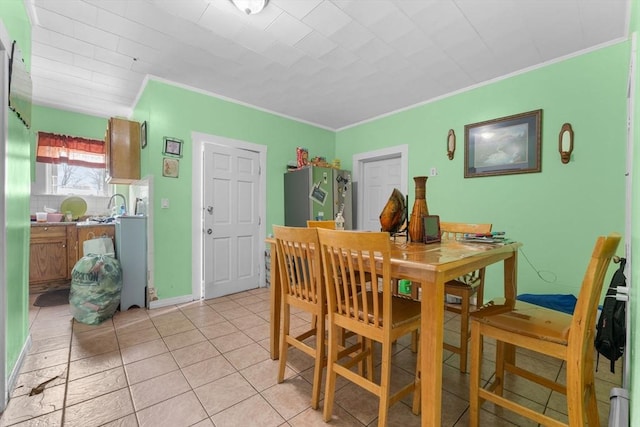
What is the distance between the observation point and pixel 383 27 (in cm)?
216

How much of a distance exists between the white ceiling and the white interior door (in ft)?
2.86

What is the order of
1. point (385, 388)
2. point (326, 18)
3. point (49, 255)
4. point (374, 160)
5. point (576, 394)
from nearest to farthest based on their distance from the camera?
1. point (576, 394)
2. point (385, 388)
3. point (326, 18)
4. point (49, 255)
5. point (374, 160)

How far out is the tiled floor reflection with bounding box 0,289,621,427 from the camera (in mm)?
1419

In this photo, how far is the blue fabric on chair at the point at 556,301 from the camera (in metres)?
2.35

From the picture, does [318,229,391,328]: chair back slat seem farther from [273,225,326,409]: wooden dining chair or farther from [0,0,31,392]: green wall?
[0,0,31,392]: green wall

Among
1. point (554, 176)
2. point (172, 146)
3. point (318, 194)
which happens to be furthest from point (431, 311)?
point (172, 146)

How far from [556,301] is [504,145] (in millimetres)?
1612

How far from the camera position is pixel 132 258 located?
2.94m

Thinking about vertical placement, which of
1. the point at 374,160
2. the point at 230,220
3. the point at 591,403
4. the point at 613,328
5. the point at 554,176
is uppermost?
the point at 374,160

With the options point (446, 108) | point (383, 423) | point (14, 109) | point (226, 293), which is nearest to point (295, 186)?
point (226, 293)

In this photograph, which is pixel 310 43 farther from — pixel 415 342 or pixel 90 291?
pixel 90 291

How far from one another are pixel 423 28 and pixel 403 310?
2.18m

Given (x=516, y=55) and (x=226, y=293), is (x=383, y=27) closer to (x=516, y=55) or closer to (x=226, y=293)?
(x=516, y=55)

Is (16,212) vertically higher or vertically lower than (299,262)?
higher
